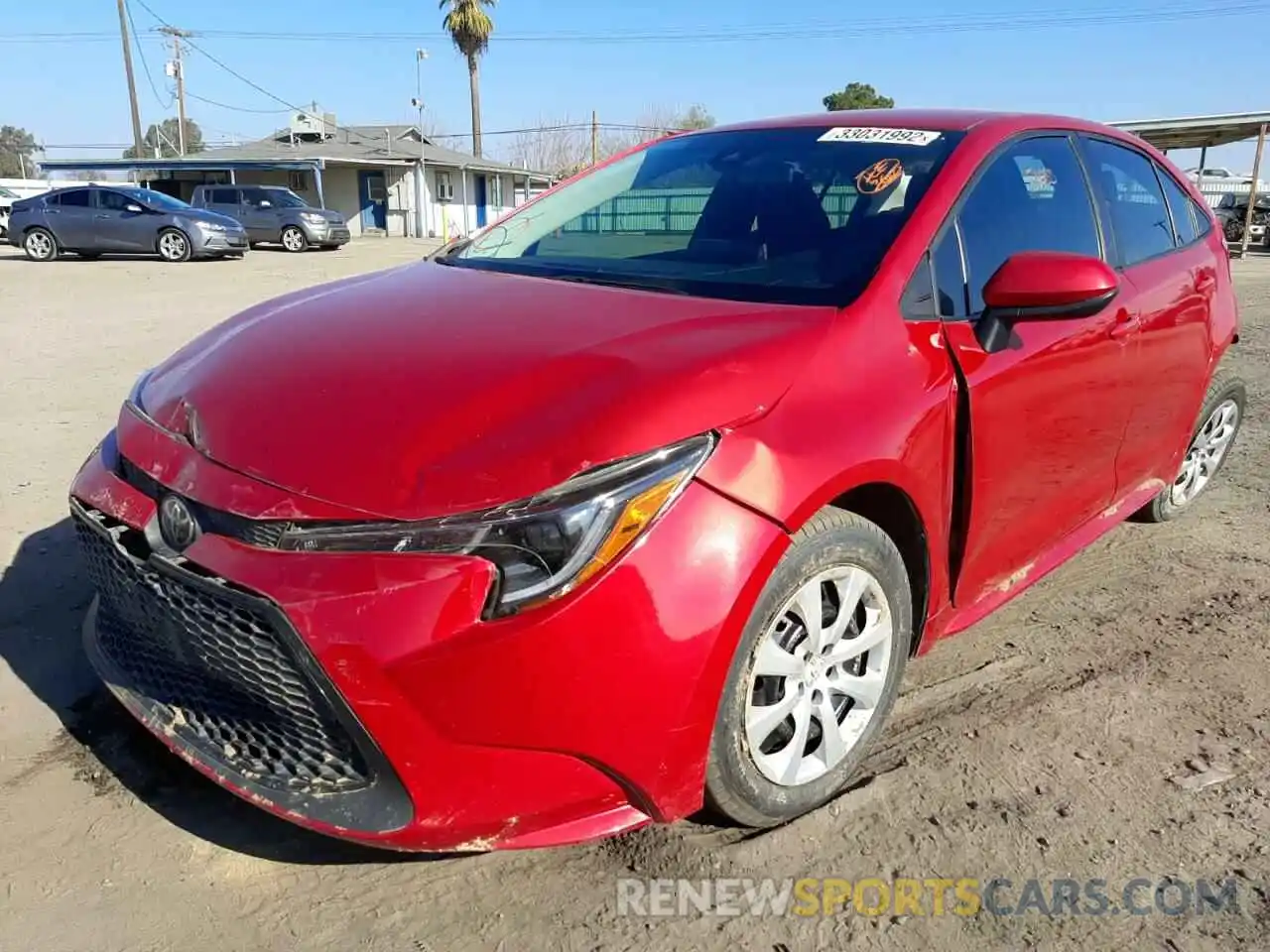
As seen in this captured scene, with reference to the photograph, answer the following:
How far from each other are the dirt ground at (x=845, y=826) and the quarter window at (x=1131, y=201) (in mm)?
1323

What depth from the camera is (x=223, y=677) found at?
2008 mm

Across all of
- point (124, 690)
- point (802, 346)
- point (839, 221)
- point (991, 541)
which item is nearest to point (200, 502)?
point (124, 690)

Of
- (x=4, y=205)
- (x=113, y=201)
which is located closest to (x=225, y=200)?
(x=113, y=201)

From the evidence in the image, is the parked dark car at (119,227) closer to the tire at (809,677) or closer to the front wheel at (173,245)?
the front wheel at (173,245)

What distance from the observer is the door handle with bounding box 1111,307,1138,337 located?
3131mm

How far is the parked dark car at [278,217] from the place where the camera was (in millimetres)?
24438

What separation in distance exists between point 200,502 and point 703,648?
1.09m

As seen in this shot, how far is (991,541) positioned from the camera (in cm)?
281

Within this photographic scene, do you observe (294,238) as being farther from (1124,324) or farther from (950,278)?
(950,278)

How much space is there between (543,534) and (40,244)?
861 inches

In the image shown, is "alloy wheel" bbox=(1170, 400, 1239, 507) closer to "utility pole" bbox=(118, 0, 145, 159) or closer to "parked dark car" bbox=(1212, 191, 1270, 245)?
"parked dark car" bbox=(1212, 191, 1270, 245)

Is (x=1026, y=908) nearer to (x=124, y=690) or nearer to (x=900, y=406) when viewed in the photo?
(x=900, y=406)

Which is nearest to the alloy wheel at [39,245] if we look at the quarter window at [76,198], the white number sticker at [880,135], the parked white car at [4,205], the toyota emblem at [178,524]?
the quarter window at [76,198]

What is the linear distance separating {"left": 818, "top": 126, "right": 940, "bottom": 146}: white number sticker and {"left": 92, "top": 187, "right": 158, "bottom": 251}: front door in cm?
1907
